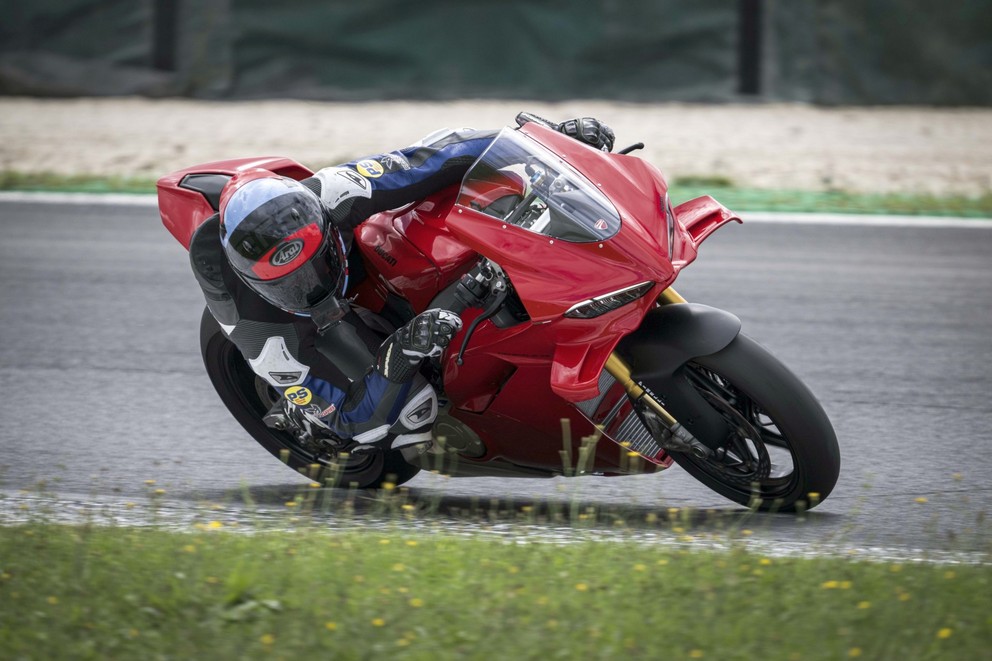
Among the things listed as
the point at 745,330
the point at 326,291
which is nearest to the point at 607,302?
the point at 326,291

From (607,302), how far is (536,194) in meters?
0.42

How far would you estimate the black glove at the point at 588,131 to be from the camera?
4379 mm

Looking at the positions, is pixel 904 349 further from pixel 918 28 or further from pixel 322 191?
pixel 918 28

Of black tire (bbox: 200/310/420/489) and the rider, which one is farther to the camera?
black tire (bbox: 200/310/420/489)

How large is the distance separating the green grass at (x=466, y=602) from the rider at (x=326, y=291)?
60 cm

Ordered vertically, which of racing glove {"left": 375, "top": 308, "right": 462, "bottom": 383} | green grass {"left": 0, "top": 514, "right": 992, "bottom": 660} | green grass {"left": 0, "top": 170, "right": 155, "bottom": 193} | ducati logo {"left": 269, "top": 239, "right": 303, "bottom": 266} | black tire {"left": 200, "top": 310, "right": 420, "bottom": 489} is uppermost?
green grass {"left": 0, "top": 170, "right": 155, "bottom": 193}

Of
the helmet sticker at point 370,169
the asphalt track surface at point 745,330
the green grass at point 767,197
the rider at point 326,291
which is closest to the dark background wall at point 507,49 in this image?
the green grass at point 767,197

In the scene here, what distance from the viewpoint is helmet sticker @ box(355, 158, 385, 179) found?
13.8ft

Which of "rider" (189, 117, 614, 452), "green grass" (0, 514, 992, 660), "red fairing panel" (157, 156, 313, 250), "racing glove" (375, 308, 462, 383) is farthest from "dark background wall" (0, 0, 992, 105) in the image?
"green grass" (0, 514, 992, 660)

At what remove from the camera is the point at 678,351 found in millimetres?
4008

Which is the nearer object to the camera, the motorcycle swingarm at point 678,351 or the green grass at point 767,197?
the motorcycle swingarm at point 678,351

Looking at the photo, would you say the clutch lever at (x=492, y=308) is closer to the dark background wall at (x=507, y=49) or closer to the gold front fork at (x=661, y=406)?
the gold front fork at (x=661, y=406)

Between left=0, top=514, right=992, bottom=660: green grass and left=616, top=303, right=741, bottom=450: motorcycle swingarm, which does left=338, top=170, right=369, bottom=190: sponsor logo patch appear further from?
left=0, top=514, right=992, bottom=660: green grass

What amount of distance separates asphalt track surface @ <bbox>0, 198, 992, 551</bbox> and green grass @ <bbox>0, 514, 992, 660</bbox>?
64 centimetres
